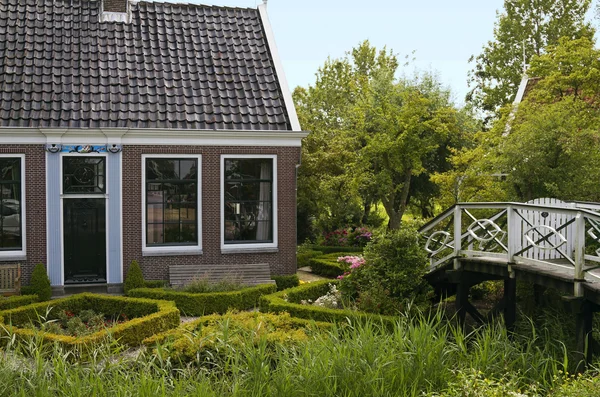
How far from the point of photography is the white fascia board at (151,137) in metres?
19.0

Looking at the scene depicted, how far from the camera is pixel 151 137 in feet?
64.9

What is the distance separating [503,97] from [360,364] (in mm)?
41167

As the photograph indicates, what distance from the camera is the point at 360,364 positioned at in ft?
30.5

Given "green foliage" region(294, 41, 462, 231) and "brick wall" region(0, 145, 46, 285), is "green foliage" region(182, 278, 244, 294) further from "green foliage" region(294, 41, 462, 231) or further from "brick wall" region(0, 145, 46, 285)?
"green foliage" region(294, 41, 462, 231)

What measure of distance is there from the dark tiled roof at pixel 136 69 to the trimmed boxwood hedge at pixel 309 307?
5.06 m

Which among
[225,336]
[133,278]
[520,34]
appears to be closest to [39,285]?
[133,278]

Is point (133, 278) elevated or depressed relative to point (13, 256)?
depressed

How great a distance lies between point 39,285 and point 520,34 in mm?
37284

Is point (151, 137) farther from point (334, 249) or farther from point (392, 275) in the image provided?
point (334, 249)

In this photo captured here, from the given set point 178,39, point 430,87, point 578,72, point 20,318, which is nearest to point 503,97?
point 430,87

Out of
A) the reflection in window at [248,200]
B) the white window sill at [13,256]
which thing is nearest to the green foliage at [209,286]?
the reflection in window at [248,200]

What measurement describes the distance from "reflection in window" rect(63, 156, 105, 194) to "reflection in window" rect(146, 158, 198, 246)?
1.24 meters

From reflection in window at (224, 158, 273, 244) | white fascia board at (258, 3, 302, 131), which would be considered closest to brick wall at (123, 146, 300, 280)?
reflection in window at (224, 158, 273, 244)

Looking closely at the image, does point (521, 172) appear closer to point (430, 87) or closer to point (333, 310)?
point (333, 310)
